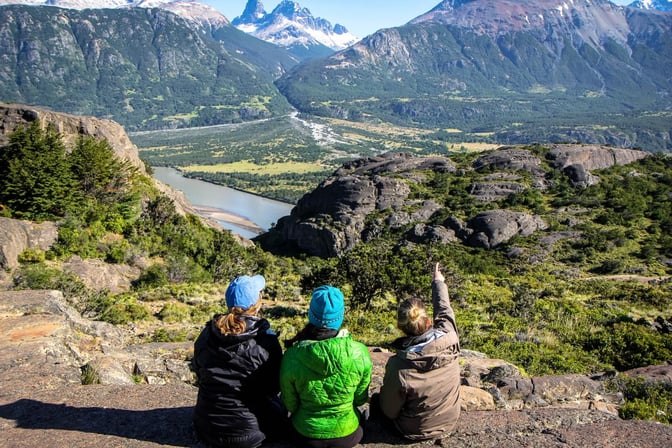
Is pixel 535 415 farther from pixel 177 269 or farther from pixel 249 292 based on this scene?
pixel 177 269

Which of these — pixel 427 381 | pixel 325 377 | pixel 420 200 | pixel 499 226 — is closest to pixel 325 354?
pixel 325 377

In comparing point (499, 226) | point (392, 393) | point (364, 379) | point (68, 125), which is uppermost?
point (68, 125)

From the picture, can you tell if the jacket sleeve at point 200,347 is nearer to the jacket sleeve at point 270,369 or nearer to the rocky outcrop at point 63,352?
the jacket sleeve at point 270,369

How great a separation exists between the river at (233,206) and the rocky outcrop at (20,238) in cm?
5620

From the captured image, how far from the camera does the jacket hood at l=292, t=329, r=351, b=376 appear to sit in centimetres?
522

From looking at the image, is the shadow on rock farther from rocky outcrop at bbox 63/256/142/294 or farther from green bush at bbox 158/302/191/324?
rocky outcrop at bbox 63/256/142/294

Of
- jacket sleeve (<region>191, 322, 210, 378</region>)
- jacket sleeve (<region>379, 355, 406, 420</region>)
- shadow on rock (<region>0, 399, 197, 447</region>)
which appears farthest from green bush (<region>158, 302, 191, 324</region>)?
jacket sleeve (<region>379, 355, 406, 420</region>)

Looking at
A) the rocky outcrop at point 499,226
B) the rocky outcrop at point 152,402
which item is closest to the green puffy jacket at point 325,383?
the rocky outcrop at point 152,402

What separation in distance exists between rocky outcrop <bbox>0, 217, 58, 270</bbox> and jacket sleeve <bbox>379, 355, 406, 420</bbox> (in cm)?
2048

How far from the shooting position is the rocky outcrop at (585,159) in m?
61.4

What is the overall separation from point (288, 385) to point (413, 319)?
1619 millimetres

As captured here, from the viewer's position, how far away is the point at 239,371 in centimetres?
555

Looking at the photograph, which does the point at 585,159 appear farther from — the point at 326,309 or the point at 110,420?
the point at 110,420

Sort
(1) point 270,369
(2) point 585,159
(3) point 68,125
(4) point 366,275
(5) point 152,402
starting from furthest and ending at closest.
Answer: (2) point 585,159
(3) point 68,125
(4) point 366,275
(5) point 152,402
(1) point 270,369
